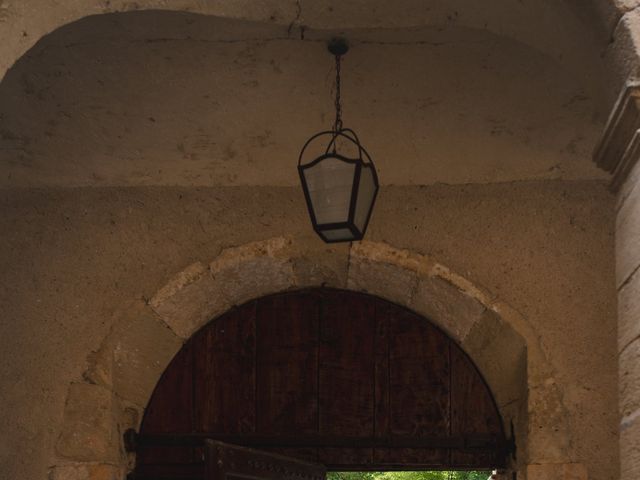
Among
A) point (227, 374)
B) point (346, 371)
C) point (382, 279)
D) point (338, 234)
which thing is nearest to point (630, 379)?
point (338, 234)

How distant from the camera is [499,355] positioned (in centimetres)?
364

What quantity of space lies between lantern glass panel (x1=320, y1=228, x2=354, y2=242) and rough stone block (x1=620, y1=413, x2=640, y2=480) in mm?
1037

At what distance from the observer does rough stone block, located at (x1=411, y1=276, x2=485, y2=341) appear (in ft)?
11.8

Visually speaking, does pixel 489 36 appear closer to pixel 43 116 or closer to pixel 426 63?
pixel 426 63

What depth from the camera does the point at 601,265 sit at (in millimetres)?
3557

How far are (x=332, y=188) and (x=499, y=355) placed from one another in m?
1.00

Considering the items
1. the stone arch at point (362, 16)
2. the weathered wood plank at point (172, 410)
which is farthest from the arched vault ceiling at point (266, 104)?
the weathered wood plank at point (172, 410)

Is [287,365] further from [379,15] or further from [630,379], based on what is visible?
[630,379]

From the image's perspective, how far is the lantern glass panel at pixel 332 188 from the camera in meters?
3.09

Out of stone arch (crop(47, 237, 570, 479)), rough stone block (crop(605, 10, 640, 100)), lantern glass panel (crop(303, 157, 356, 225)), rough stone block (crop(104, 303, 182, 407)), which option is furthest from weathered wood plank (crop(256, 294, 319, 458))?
rough stone block (crop(605, 10, 640, 100))

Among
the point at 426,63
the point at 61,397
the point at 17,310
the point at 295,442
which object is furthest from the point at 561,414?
the point at 17,310

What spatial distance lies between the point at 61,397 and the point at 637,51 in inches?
90.0

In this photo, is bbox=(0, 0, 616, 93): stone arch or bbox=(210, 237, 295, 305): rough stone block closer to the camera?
bbox=(0, 0, 616, 93): stone arch

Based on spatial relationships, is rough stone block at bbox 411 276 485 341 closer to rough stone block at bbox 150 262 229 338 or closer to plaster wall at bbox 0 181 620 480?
plaster wall at bbox 0 181 620 480
